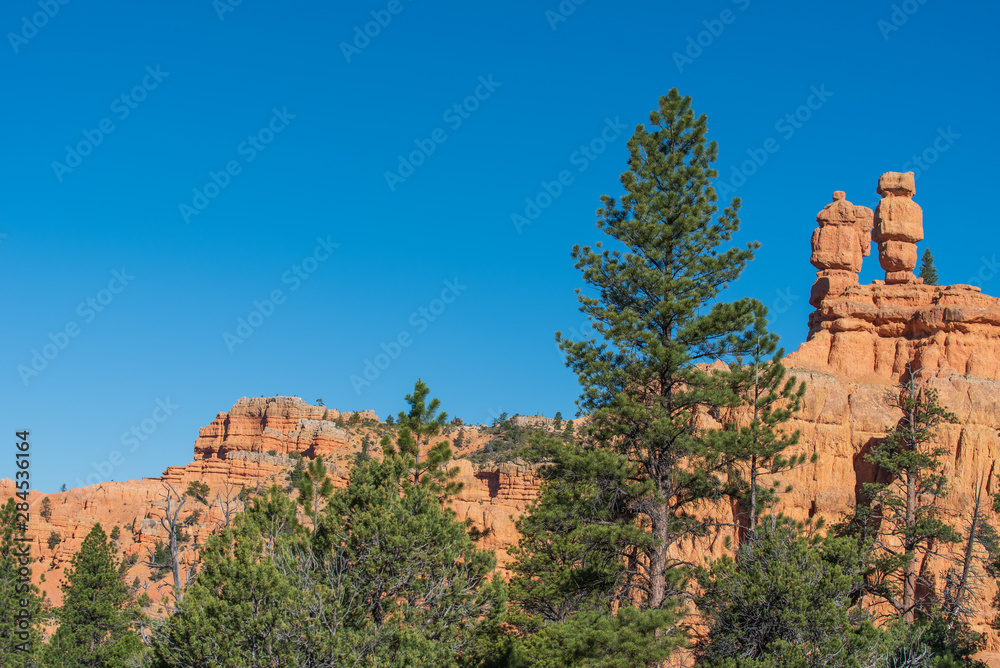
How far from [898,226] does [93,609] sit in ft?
141

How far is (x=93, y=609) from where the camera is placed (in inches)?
1526

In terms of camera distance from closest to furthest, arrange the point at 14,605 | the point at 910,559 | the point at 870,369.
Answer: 1. the point at 14,605
2. the point at 910,559
3. the point at 870,369

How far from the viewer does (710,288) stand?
2678 centimetres

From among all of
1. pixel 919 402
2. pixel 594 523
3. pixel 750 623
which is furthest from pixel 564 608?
pixel 919 402

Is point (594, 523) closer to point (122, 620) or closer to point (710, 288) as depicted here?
point (710, 288)

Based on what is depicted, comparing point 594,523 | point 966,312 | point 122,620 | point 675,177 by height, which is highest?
point 966,312

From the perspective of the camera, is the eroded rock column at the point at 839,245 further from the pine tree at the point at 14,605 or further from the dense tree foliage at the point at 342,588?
the pine tree at the point at 14,605

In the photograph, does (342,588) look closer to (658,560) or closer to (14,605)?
(658,560)

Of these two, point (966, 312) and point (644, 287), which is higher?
point (966, 312)

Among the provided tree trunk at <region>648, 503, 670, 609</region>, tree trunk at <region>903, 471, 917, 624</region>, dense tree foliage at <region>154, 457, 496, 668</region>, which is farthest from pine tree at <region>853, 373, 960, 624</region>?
dense tree foliage at <region>154, 457, 496, 668</region>

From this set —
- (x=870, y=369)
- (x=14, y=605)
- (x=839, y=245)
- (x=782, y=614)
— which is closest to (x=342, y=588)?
(x=782, y=614)

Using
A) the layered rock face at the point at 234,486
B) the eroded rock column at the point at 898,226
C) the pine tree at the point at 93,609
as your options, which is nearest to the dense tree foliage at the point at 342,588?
the pine tree at the point at 93,609

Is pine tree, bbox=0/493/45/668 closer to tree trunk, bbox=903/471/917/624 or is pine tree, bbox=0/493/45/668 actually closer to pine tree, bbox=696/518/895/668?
pine tree, bbox=696/518/895/668

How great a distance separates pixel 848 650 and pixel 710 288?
10085mm
